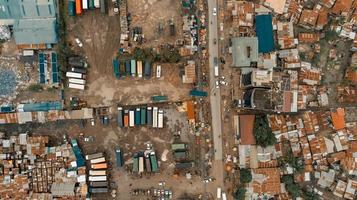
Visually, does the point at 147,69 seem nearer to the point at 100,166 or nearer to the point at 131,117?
the point at 131,117

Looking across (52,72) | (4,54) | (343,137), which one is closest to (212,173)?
(343,137)

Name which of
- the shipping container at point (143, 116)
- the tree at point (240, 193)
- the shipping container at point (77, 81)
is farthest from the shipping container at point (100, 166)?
the tree at point (240, 193)

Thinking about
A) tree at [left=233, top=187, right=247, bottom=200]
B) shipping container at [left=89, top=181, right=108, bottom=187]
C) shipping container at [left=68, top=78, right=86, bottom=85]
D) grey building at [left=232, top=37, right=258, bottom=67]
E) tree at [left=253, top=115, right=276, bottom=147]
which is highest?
grey building at [left=232, top=37, right=258, bottom=67]

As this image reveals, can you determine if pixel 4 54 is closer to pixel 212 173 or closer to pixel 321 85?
pixel 212 173

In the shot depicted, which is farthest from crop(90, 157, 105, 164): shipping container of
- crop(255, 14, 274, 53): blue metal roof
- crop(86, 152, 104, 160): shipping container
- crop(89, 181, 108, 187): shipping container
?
crop(255, 14, 274, 53): blue metal roof

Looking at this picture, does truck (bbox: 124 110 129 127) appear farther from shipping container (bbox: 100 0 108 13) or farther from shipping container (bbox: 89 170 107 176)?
shipping container (bbox: 100 0 108 13)

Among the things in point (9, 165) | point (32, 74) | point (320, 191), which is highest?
point (32, 74)

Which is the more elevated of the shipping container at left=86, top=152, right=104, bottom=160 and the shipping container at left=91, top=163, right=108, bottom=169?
the shipping container at left=86, top=152, right=104, bottom=160
